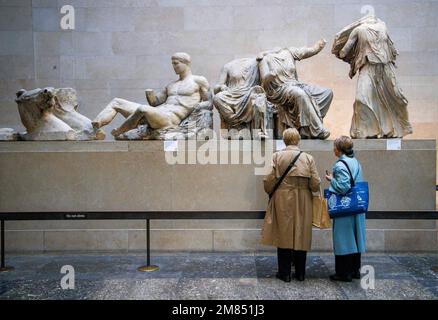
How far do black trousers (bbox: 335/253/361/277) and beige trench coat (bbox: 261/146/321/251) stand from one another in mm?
461

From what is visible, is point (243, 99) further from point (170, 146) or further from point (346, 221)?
point (346, 221)

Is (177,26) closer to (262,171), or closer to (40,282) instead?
(262,171)

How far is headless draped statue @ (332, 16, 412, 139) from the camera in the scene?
220 inches

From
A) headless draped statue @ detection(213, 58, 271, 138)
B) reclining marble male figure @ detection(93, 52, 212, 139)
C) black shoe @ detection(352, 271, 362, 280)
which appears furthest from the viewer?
reclining marble male figure @ detection(93, 52, 212, 139)

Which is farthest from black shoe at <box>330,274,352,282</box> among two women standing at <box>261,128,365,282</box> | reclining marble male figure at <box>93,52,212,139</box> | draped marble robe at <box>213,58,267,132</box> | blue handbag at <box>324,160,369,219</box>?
reclining marble male figure at <box>93,52,212,139</box>

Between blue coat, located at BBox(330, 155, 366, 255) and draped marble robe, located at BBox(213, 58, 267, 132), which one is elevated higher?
draped marble robe, located at BBox(213, 58, 267, 132)

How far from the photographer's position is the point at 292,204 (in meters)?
4.10

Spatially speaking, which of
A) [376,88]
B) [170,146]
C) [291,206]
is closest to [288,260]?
[291,206]

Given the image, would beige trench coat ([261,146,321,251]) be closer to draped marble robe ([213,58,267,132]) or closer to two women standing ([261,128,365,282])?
two women standing ([261,128,365,282])

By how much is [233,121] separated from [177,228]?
1.78 m

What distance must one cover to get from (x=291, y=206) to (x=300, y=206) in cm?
10

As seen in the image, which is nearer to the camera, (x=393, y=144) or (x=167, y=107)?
(x=393, y=144)

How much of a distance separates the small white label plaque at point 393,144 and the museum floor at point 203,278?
149 centimetres

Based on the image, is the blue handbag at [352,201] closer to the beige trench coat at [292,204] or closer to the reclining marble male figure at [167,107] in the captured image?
the beige trench coat at [292,204]
